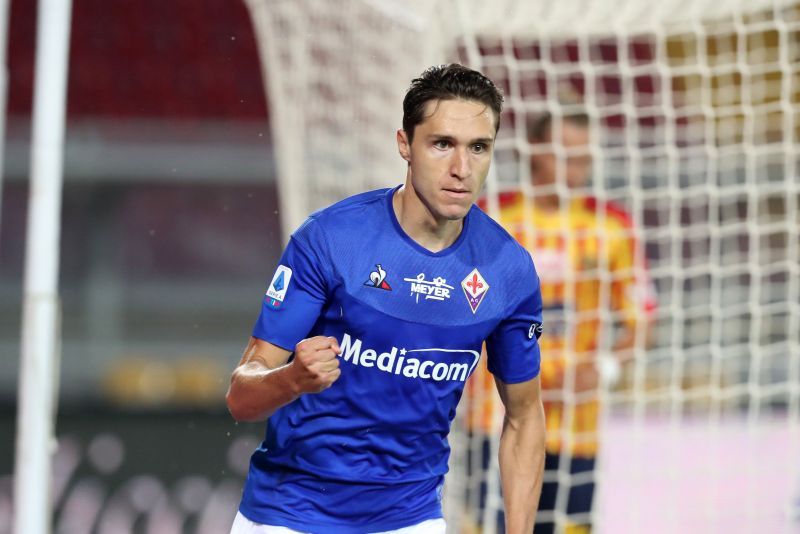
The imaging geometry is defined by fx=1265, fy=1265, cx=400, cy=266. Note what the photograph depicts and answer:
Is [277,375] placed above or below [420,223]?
below

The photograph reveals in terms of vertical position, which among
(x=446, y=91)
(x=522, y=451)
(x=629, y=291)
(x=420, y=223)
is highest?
(x=446, y=91)

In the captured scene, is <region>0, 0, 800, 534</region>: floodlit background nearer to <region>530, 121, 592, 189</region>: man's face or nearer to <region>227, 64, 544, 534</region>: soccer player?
<region>530, 121, 592, 189</region>: man's face

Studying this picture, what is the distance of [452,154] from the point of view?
273 cm

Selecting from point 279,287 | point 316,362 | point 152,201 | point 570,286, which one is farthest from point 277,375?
point 152,201

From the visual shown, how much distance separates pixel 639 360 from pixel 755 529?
4.70 ft

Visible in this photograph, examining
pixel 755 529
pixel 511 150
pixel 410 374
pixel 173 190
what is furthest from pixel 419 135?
pixel 173 190

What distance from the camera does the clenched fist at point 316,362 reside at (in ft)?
7.73

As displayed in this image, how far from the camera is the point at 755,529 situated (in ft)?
21.2

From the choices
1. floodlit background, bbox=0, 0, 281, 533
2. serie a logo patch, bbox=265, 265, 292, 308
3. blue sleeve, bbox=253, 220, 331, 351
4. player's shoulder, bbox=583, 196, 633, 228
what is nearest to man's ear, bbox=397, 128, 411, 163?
blue sleeve, bbox=253, 220, 331, 351

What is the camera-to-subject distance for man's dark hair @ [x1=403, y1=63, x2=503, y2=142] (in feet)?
9.07

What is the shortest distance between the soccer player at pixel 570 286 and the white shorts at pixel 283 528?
88.3 inches

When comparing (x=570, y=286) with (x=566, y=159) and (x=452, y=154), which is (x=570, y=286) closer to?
(x=566, y=159)

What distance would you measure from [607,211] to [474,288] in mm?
2630

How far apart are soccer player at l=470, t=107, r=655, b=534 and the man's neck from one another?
7.72ft
